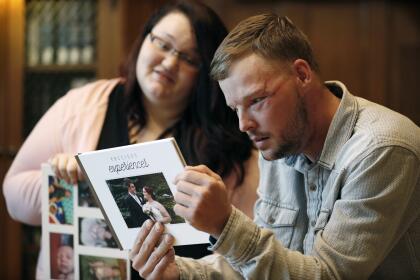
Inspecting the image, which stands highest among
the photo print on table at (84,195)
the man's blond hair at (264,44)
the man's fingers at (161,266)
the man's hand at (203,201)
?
the man's blond hair at (264,44)

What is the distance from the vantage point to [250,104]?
3.88ft

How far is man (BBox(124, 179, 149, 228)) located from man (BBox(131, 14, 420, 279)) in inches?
1.0

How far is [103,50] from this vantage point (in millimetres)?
2840

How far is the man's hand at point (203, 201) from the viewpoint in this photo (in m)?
1.07

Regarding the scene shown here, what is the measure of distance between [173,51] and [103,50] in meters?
1.26

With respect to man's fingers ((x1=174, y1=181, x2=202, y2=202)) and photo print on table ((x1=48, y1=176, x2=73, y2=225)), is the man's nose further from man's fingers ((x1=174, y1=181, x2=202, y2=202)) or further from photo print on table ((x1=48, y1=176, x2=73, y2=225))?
photo print on table ((x1=48, y1=176, x2=73, y2=225))

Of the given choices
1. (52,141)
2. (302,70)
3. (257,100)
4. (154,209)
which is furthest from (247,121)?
(52,141)

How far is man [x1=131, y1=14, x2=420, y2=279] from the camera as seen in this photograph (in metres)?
1.09

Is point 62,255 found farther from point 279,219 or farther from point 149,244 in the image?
point 279,219

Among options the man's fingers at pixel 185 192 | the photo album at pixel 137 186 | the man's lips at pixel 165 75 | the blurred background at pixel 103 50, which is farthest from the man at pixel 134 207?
the blurred background at pixel 103 50

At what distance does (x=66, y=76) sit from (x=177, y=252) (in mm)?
1668

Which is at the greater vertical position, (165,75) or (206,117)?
(165,75)

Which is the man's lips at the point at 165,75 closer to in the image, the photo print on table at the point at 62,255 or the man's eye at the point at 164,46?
the man's eye at the point at 164,46

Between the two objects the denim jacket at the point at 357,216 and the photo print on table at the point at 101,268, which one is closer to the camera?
the denim jacket at the point at 357,216
